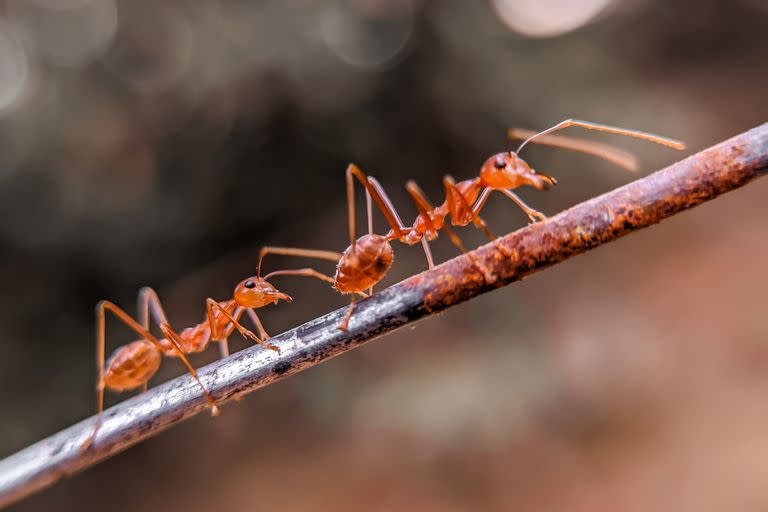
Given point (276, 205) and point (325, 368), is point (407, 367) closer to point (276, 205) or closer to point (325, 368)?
point (325, 368)

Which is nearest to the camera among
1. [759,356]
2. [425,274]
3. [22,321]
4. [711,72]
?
[425,274]

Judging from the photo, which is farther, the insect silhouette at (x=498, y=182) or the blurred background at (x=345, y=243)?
the blurred background at (x=345, y=243)

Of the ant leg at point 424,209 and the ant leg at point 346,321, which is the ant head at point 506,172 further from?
the ant leg at point 346,321

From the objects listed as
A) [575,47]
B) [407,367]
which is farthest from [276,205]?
[575,47]

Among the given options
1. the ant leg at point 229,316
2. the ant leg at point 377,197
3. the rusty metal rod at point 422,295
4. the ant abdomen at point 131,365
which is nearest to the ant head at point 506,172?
the ant leg at point 377,197

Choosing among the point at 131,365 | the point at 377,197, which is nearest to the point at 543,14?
the point at 377,197
